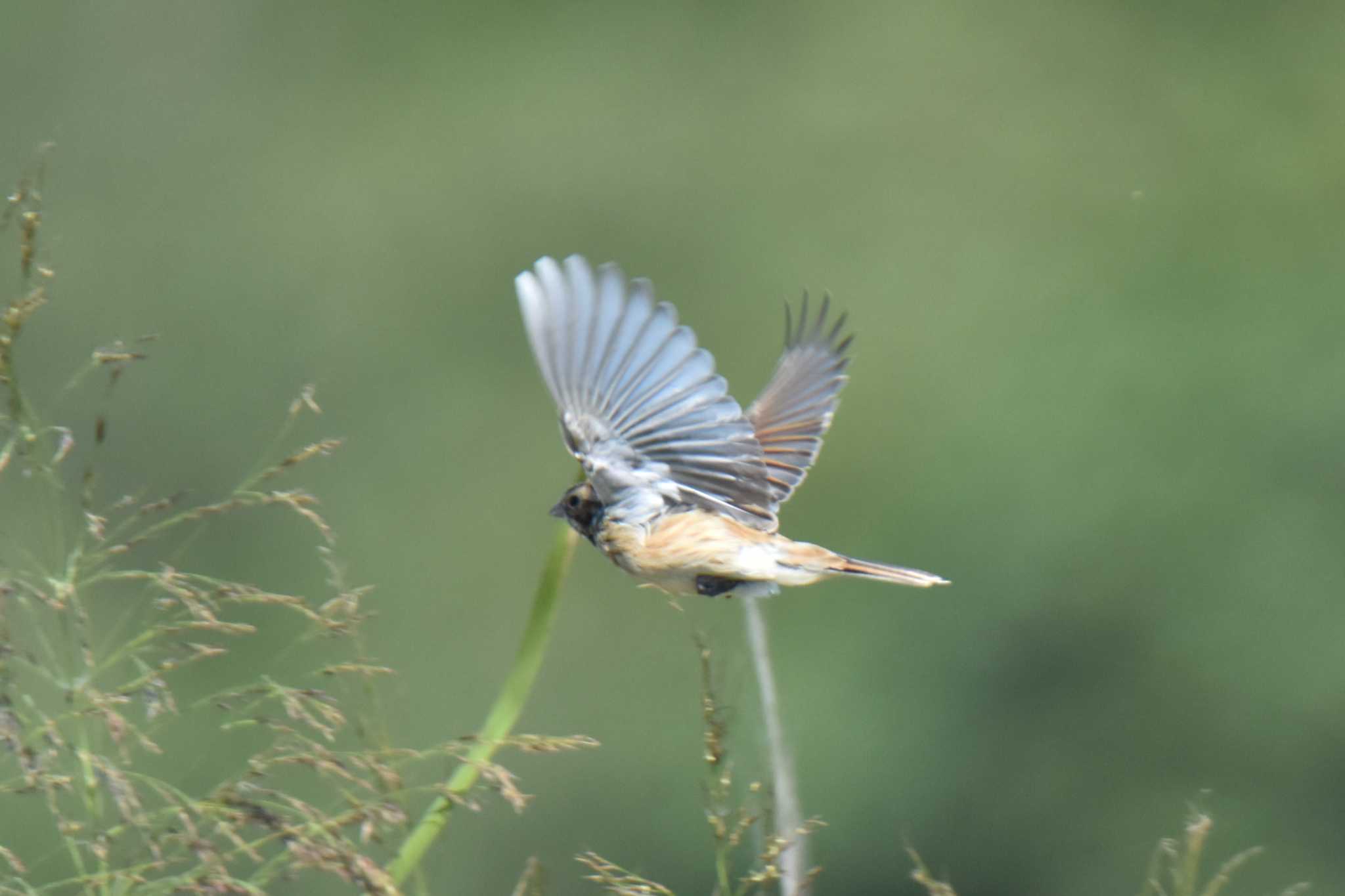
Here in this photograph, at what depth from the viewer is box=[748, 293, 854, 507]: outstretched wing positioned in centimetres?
291

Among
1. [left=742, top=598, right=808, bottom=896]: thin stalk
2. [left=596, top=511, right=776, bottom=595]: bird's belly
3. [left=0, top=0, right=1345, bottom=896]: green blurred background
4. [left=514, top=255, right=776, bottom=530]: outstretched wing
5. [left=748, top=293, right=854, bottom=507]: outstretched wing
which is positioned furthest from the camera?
[left=0, top=0, right=1345, bottom=896]: green blurred background

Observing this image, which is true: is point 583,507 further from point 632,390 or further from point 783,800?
point 783,800

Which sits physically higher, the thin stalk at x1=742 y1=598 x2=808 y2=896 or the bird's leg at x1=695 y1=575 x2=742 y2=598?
the bird's leg at x1=695 y1=575 x2=742 y2=598

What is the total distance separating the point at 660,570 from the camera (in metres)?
2.52

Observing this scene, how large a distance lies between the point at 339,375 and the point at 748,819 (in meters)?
6.77

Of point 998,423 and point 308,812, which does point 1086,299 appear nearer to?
point 998,423

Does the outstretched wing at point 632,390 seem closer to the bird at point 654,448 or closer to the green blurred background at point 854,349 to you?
the bird at point 654,448

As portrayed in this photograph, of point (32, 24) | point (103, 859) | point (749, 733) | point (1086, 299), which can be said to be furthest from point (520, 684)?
point (32, 24)

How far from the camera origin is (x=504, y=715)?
1.80m

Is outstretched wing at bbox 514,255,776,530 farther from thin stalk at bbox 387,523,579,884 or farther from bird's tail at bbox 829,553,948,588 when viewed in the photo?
thin stalk at bbox 387,523,579,884

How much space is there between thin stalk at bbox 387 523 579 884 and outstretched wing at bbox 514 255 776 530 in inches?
19.9

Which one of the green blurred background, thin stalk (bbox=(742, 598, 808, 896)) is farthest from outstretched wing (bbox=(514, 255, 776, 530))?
the green blurred background

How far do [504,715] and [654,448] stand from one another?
0.74 m

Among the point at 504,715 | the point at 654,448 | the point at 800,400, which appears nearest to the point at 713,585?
the point at 654,448
